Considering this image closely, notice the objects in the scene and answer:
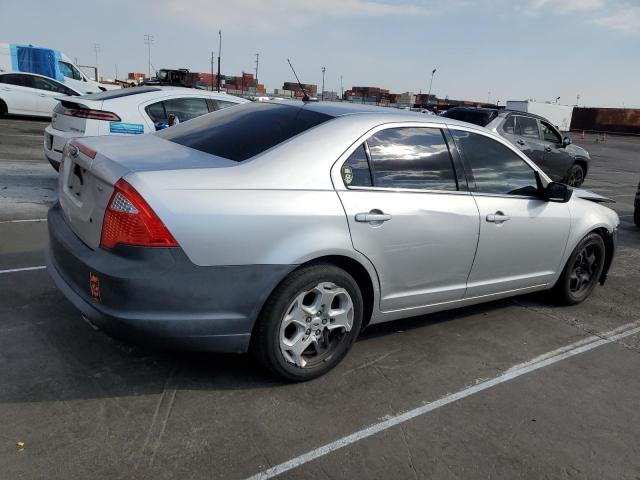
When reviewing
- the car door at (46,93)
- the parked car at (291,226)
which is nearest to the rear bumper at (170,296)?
the parked car at (291,226)

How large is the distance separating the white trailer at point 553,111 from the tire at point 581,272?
5113cm

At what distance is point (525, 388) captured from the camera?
3.33 metres

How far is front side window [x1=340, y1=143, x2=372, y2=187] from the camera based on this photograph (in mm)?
3160

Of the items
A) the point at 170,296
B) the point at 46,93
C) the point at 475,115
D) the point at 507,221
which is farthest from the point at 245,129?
the point at 46,93

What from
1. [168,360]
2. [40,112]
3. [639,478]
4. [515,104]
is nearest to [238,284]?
[168,360]

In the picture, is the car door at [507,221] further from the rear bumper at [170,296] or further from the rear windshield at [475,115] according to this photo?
the rear windshield at [475,115]

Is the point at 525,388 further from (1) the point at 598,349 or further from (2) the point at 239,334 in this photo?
(2) the point at 239,334

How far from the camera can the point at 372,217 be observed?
3.15 meters

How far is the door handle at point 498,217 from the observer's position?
3.79m

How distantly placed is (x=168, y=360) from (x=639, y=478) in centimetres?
260

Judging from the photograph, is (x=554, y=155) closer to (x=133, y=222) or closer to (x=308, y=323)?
(x=308, y=323)

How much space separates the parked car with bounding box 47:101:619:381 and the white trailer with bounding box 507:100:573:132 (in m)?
52.5

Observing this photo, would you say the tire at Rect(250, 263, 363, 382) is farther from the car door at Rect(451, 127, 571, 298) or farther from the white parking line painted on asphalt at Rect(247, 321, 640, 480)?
the car door at Rect(451, 127, 571, 298)

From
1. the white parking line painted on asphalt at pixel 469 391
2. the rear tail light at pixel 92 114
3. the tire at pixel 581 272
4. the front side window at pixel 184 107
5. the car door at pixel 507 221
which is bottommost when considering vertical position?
the white parking line painted on asphalt at pixel 469 391
